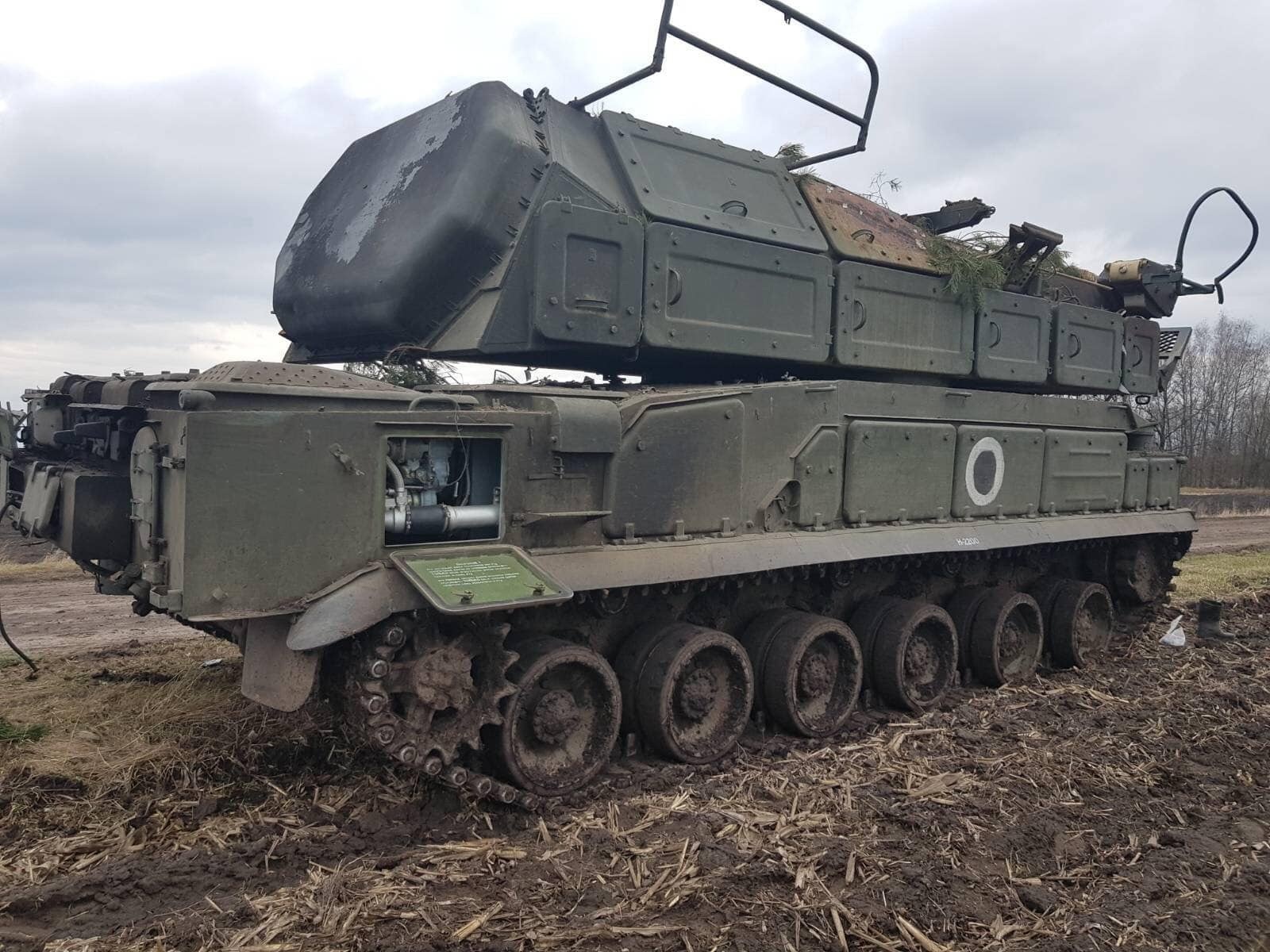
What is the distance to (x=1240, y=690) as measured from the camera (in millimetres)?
8734

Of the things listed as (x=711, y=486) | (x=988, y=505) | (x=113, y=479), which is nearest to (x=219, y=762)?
(x=113, y=479)

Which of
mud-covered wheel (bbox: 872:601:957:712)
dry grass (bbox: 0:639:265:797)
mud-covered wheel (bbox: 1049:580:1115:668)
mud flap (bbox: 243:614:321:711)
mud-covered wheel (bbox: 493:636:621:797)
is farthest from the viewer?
mud-covered wheel (bbox: 1049:580:1115:668)

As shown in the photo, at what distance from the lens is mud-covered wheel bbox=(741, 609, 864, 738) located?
6996mm

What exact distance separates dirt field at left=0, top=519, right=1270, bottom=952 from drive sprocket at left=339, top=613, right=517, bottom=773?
1.68ft

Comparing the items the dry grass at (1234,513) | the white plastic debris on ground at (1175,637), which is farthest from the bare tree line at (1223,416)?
the white plastic debris on ground at (1175,637)

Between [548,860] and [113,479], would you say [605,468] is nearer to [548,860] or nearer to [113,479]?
[548,860]

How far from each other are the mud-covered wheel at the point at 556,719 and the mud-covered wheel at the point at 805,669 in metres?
1.41

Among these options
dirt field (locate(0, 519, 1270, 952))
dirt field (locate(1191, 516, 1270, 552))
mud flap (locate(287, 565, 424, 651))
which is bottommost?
dirt field (locate(0, 519, 1270, 952))

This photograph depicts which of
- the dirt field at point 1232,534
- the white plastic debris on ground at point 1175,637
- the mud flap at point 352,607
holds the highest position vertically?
the mud flap at point 352,607

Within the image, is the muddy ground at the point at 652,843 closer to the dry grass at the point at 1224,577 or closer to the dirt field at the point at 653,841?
the dirt field at the point at 653,841

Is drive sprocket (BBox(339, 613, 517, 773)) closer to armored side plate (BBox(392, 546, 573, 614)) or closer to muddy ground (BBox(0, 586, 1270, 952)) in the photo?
armored side plate (BBox(392, 546, 573, 614))

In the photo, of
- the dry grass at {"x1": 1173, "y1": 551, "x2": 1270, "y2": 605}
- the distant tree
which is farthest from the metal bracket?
the dry grass at {"x1": 1173, "y1": 551, "x2": 1270, "y2": 605}

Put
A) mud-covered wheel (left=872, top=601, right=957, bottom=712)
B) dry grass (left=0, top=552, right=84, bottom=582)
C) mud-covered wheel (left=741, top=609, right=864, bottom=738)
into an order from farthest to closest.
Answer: dry grass (left=0, top=552, right=84, bottom=582), mud-covered wheel (left=872, top=601, right=957, bottom=712), mud-covered wheel (left=741, top=609, right=864, bottom=738)

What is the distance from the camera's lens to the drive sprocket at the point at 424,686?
16.1 feet
